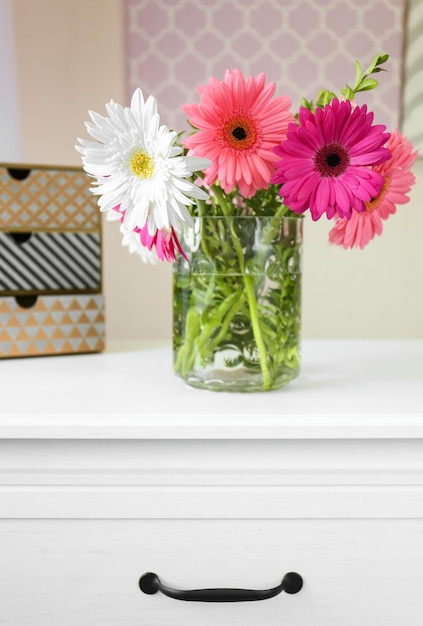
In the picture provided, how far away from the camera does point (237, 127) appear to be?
610 millimetres

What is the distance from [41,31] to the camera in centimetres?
117

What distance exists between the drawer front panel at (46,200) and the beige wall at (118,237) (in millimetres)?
334

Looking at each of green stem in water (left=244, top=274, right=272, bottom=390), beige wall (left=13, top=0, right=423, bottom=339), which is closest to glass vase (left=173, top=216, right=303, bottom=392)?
green stem in water (left=244, top=274, right=272, bottom=390)

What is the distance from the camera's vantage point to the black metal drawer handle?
0.60 metres

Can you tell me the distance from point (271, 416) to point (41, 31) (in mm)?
964

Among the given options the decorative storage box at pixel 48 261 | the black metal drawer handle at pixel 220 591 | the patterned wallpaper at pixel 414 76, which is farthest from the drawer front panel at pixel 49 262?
the patterned wallpaper at pixel 414 76

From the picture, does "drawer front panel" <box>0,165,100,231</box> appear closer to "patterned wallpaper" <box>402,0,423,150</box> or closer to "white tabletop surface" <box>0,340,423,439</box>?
"white tabletop surface" <box>0,340,423,439</box>

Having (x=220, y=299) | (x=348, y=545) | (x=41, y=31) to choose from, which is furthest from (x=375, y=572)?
(x=41, y=31)

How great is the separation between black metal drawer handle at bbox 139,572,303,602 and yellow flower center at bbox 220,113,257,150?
459mm

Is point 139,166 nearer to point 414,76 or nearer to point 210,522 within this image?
point 210,522

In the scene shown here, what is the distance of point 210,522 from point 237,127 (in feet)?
1.37

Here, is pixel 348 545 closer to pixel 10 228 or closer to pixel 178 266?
pixel 178 266

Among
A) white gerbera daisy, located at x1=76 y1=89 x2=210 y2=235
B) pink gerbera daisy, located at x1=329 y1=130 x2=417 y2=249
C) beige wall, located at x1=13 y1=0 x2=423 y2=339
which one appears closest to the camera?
white gerbera daisy, located at x1=76 y1=89 x2=210 y2=235

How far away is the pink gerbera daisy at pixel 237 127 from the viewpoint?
60 centimetres
